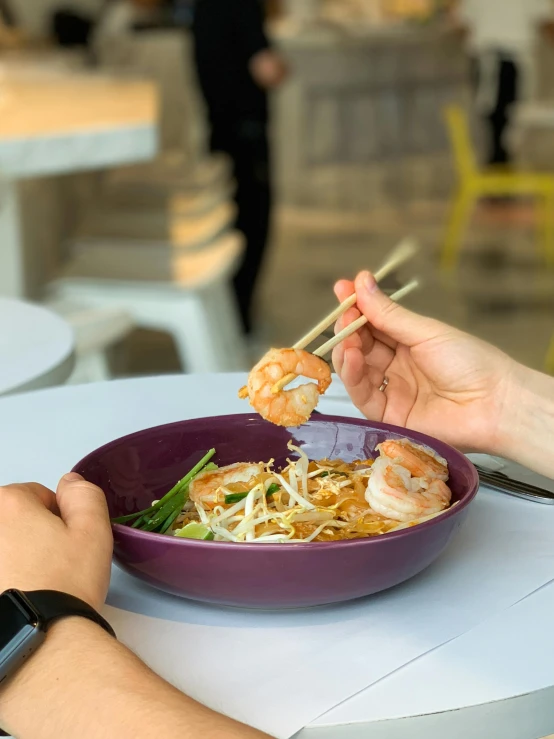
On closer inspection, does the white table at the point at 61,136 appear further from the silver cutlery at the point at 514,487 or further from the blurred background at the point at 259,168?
the silver cutlery at the point at 514,487

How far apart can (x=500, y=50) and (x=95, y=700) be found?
22.8ft

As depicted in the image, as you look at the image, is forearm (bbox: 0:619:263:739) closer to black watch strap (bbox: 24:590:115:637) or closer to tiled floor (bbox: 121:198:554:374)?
black watch strap (bbox: 24:590:115:637)

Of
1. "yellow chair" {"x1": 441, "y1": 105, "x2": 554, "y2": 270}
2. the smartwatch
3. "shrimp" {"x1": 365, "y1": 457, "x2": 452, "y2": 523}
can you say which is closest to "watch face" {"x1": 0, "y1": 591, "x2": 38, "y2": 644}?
the smartwatch

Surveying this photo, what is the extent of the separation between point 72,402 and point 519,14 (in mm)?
6274

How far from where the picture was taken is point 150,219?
3.50 metres

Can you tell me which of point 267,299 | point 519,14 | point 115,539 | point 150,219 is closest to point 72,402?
point 115,539

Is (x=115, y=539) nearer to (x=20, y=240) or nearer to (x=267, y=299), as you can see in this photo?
(x=20, y=240)

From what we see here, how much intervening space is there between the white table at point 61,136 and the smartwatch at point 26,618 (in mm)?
1580

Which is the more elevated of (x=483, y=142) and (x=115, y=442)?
(x=115, y=442)

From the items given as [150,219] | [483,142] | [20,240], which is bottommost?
[483,142]

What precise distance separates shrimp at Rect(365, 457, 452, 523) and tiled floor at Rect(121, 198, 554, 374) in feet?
9.65

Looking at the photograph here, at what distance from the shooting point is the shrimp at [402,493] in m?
0.71

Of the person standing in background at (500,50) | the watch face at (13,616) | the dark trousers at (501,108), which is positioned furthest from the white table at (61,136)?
the dark trousers at (501,108)

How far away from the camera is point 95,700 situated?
0.57 metres
